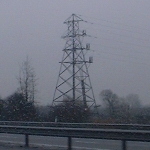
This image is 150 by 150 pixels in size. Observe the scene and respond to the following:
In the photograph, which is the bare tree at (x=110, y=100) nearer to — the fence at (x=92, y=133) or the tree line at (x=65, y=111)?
the tree line at (x=65, y=111)

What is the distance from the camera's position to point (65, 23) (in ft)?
126

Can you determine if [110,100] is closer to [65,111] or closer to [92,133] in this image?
[65,111]

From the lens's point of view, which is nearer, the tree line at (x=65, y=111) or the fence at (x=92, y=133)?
the fence at (x=92, y=133)

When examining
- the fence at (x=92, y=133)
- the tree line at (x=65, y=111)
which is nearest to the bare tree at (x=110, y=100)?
the tree line at (x=65, y=111)

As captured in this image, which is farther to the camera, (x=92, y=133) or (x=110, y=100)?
(x=110, y=100)

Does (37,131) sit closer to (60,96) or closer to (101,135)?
(101,135)

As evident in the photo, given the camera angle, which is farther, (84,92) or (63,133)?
(84,92)

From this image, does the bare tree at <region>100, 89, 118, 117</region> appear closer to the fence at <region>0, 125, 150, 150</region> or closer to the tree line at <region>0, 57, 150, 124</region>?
the tree line at <region>0, 57, 150, 124</region>

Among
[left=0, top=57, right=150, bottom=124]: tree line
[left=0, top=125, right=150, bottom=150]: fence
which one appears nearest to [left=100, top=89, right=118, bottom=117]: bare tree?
[left=0, top=57, right=150, bottom=124]: tree line

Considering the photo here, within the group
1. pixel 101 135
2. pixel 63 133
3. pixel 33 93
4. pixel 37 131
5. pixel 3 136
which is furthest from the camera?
pixel 33 93

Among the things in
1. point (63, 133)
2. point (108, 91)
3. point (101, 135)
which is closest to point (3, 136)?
point (63, 133)

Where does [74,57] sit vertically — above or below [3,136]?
above

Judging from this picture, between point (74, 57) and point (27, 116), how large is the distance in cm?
631

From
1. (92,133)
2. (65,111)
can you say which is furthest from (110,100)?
(92,133)
